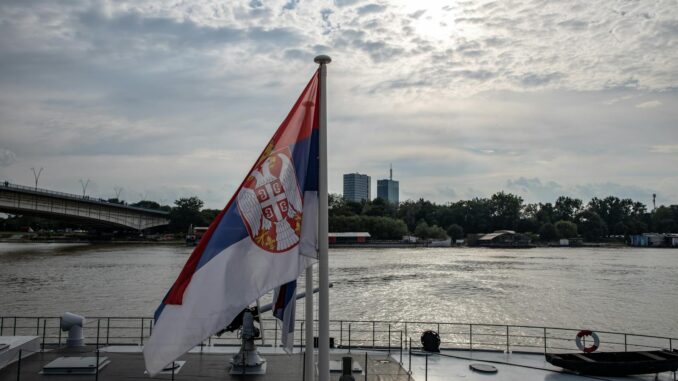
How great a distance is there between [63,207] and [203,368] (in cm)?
9591

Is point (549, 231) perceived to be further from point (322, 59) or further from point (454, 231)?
point (322, 59)

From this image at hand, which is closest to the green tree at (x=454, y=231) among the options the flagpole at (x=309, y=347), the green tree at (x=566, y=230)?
the green tree at (x=566, y=230)

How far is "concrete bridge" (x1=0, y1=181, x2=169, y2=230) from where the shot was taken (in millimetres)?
88375

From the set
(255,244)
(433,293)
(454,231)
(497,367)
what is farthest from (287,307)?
(454,231)

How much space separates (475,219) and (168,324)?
197471 millimetres

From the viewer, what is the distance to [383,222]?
172000 millimetres

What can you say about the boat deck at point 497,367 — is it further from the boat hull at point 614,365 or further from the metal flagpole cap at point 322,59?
the metal flagpole cap at point 322,59

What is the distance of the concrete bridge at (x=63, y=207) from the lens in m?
88.4

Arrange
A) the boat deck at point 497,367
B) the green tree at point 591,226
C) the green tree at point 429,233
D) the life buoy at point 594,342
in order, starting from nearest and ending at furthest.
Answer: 1. the boat deck at point 497,367
2. the life buoy at point 594,342
3. the green tree at point 429,233
4. the green tree at point 591,226

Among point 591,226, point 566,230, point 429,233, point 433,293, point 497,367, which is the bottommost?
point 433,293

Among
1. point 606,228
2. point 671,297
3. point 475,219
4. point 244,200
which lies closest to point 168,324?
point 244,200

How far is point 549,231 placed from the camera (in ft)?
613

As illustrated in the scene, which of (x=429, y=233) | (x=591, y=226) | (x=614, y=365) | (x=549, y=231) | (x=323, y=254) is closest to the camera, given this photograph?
(x=323, y=254)

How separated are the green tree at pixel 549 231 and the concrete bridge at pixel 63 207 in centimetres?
13178
